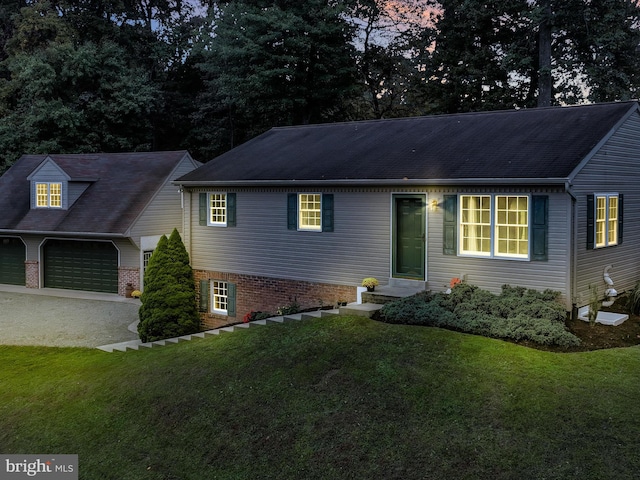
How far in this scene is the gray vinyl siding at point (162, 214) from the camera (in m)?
22.5

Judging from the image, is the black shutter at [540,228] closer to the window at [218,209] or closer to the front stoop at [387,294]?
the front stoop at [387,294]

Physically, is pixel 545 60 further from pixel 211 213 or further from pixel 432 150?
pixel 211 213

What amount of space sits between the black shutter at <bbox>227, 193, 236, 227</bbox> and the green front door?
5.67 meters

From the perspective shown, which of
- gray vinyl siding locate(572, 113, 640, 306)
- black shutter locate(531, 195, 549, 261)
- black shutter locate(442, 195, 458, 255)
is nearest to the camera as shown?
black shutter locate(531, 195, 549, 261)

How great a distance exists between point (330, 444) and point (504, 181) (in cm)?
787

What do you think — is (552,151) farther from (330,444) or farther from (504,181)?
(330,444)

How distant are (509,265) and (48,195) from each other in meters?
18.9

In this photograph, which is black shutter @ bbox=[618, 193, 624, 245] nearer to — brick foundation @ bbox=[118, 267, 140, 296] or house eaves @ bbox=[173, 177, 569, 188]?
house eaves @ bbox=[173, 177, 569, 188]

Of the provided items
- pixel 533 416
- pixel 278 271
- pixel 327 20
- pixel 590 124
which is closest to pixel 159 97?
pixel 327 20

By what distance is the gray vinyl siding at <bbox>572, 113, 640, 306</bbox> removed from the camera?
13578 millimetres

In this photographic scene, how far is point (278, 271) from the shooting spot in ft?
59.2

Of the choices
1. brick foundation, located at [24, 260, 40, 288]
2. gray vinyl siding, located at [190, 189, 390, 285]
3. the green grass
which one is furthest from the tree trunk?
brick foundation, located at [24, 260, 40, 288]

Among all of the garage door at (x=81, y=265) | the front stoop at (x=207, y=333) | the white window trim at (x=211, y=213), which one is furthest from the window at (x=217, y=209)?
the garage door at (x=81, y=265)

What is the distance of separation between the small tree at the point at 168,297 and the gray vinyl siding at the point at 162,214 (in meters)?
5.83
